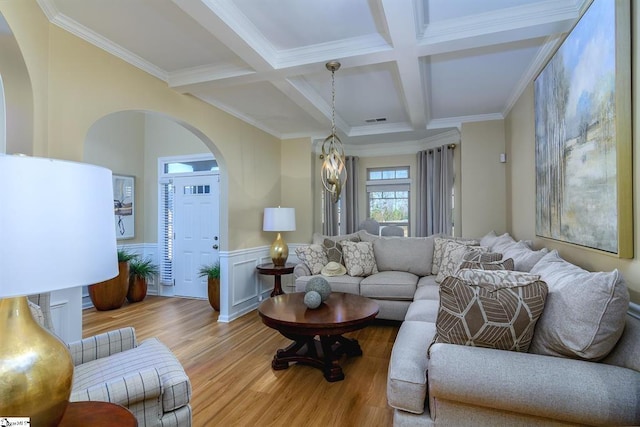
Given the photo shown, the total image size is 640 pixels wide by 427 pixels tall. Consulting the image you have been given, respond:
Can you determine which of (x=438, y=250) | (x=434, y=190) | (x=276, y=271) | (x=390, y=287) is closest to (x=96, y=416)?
(x=390, y=287)

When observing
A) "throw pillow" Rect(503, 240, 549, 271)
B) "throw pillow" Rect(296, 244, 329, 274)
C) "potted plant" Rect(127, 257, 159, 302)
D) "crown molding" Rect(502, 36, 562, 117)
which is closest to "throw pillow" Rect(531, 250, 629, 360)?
"throw pillow" Rect(503, 240, 549, 271)

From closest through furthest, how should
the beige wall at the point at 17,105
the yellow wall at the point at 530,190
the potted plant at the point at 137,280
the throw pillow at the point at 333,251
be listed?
the yellow wall at the point at 530,190 → the beige wall at the point at 17,105 → the throw pillow at the point at 333,251 → the potted plant at the point at 137,280

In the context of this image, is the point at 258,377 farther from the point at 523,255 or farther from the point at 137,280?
the point at 137,280

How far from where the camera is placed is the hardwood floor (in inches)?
81.7

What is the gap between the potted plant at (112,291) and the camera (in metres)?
4.42

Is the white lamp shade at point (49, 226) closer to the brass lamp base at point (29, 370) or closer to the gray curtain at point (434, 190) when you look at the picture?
the brass lamp base at point (29, 370)

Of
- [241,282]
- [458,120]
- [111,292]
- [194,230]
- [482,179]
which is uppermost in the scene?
[458,120]

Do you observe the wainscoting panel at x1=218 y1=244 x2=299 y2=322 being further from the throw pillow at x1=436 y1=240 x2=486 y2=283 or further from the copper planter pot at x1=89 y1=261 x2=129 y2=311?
the throw pillow at x1=436 y1=240 x2=486 y2=283

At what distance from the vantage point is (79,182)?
911mm

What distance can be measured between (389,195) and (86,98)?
460 cm

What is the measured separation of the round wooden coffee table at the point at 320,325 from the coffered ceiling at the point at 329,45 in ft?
6.75

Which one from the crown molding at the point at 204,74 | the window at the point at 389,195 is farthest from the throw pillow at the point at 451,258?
the crown molding at the point at 204,74

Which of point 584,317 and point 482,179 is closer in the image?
point 584,317

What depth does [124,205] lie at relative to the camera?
5.16 metres
